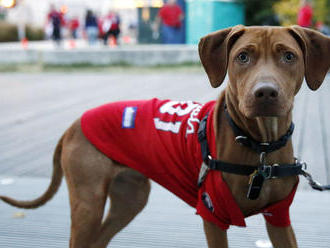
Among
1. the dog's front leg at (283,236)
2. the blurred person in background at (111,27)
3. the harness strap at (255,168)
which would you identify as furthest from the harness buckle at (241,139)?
the blurred person in background at (111,27)

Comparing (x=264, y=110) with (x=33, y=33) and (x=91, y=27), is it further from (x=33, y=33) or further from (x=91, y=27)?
(x=33, y=33)

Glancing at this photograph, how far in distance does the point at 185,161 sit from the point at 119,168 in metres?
0.43

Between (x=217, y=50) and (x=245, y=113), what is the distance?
0.46 meters

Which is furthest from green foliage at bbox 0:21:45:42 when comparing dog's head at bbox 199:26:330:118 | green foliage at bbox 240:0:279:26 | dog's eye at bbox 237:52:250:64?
dog's eye at bbox 237:52:250:64

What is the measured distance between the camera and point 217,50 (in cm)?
250

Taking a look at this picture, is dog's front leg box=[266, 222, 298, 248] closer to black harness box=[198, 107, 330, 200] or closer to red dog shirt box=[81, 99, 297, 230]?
red dog shirt box=[81, 99, 297, 230]

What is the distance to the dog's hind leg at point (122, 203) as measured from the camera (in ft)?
9.94

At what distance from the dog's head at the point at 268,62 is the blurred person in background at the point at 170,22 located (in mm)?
16237

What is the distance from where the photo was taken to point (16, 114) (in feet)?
26.7

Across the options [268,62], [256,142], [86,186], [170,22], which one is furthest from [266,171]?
[170,22]

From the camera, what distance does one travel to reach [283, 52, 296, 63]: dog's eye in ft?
7.55

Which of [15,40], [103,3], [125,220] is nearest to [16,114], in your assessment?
[125,220]

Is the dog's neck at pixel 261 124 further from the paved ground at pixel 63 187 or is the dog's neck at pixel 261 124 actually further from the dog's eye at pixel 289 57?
the paved ground at pixel 63 187

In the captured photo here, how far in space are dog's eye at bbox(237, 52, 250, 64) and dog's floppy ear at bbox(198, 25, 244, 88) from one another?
124 mm
